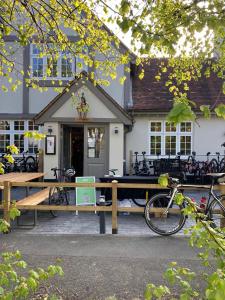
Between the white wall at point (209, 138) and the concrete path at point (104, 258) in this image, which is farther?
the white wall at point (209, 138)

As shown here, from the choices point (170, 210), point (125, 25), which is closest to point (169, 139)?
point (170, 210)

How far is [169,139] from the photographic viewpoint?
1730 centimetres

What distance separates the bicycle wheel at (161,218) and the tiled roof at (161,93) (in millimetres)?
9380

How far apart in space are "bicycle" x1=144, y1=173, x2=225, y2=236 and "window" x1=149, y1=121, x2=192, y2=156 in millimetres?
9438

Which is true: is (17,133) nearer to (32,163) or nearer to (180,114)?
(32,163)

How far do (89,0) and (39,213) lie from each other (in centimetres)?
600

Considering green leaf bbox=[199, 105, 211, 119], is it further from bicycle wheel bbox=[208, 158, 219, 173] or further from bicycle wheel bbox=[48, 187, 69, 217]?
bicycle wheel bbox=[208, 158, 219, 173]

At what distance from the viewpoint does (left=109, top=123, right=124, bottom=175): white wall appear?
14750 millimetres

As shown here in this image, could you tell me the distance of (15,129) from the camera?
714 inches

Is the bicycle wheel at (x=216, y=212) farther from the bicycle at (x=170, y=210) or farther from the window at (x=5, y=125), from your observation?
the window at (x=5, y=125)

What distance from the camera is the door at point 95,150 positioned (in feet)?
49.9

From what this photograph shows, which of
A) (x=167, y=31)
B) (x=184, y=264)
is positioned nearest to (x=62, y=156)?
(x=184, y=264)

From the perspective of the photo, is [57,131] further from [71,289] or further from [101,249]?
[71,289]

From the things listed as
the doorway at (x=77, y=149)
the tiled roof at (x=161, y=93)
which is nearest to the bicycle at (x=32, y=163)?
the doorway at (x=77, y=149)
